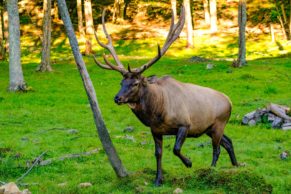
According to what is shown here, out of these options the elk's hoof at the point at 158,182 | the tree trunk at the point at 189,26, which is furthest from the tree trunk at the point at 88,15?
the elk's hoof at the point at 158,182

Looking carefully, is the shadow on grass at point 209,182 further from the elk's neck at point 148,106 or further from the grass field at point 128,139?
the elk's neck at point 148,106

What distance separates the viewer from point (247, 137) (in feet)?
53.6

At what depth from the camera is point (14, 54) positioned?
26.6 m

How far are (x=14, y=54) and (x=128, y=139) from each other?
12.7 metres

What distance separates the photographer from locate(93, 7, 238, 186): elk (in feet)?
33.9

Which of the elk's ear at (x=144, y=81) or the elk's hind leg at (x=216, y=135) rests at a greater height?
the elk's ear at (x=144, y=81)

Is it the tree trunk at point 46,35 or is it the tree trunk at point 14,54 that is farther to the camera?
the tree trunk at point 46,35

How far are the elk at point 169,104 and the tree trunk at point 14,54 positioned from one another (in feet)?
52.4

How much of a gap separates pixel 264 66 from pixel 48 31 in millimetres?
13718

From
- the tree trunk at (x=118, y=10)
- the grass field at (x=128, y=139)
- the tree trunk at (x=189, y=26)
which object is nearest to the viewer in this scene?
the grass field at (x=128, y=139)

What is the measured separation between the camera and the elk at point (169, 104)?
10.3 meters

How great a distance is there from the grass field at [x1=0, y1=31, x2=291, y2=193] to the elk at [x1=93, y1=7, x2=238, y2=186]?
0.83 m

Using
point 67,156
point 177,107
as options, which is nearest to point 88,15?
point 67,156

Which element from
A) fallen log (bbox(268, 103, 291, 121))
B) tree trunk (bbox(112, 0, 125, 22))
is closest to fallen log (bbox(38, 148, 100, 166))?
fallen log (bbox(268, 103, 291, 121))
